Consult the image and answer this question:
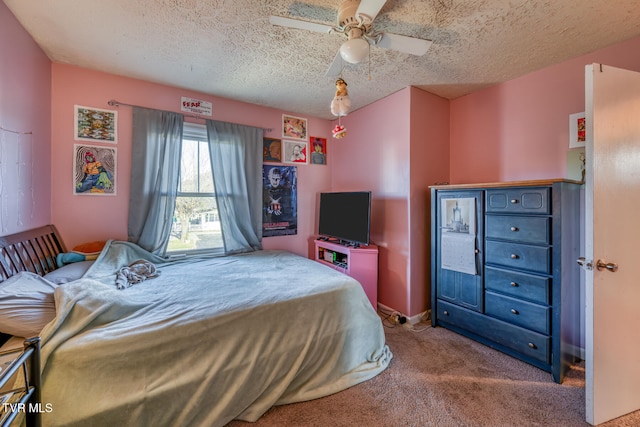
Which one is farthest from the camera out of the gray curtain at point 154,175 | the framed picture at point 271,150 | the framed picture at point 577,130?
the framed picture at point 271,150

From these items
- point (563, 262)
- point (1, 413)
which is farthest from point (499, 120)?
point (1, 413)

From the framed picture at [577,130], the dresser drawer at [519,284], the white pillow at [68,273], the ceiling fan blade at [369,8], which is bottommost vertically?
the dresser drawer at [519,284]

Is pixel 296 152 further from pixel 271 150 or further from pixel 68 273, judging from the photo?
pixel 68 273

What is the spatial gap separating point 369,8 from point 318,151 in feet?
7.87

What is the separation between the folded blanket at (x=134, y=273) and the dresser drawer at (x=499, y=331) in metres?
2.68

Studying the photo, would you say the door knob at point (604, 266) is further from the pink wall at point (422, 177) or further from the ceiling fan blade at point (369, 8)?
the ceiling fan blade at point (369, 8)

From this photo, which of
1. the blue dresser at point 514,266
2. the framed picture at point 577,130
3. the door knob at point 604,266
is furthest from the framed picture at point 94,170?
the framed picture at point 577,130

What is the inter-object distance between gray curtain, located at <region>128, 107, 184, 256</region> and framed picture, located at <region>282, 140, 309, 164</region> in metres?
1.23

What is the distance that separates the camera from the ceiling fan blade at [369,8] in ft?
4.01

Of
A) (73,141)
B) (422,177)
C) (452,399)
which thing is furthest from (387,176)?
(73,141)

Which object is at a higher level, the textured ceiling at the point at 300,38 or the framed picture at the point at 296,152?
the textured ceiling at the point at 300,38

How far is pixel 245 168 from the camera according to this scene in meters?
3.06

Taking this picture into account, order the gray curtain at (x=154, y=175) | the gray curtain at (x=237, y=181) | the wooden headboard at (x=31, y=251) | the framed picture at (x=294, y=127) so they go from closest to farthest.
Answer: the wooden headboard at (x=31, y=251), the gray curtain at (x=154, y=175), the gray curtain at (x=237, y=181), the framed picture at (x=294, y=127)

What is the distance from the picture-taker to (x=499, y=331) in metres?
2.12
